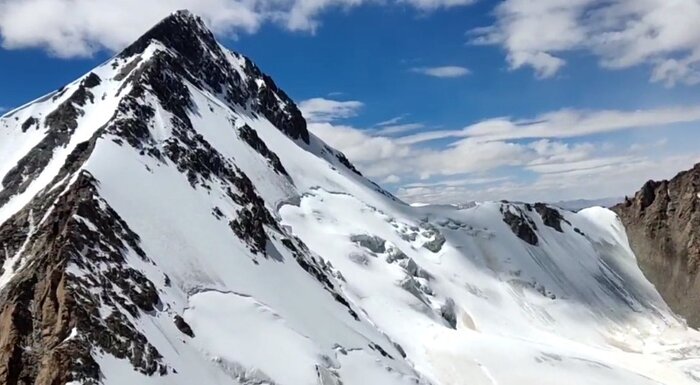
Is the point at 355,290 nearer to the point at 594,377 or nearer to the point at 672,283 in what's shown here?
the point at 594,377

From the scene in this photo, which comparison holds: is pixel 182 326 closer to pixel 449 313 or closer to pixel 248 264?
pixel 248 264

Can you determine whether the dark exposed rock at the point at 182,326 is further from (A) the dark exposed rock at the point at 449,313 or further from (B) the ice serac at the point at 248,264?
(A) the dark exposed rock at the point at 449,313

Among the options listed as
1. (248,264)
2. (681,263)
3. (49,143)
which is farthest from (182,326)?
(681,263)

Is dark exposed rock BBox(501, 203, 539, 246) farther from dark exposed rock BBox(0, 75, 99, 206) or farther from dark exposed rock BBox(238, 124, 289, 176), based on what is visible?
dark exposed rock BBox(0, 75, 99, 206)

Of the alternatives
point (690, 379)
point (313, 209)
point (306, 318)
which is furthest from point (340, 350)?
point (690, 379)


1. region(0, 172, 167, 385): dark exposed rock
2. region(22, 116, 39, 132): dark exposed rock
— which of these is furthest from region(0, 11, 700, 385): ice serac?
region(22, 116, 39, 132): dark exposed rock

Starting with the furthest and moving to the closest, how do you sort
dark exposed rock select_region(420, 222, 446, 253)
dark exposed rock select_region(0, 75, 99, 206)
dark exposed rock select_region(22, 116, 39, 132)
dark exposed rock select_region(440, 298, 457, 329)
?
dark exposed rock select_region(420, 222, 446, 253), dark exposed rock select_region(22, 116, 39, 132), dark exposed rock select_region(440, 298, 457, 329), dark exposed rock select_region(0, 75, 99, 206)

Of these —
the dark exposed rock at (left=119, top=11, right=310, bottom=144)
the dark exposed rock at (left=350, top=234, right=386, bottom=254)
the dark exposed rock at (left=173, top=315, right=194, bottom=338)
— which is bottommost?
the dark exposed rock at (left=173, top=315, right=194, bottom=338)

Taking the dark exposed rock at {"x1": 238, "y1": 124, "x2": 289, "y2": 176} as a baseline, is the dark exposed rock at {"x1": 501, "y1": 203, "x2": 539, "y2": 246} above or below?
below
